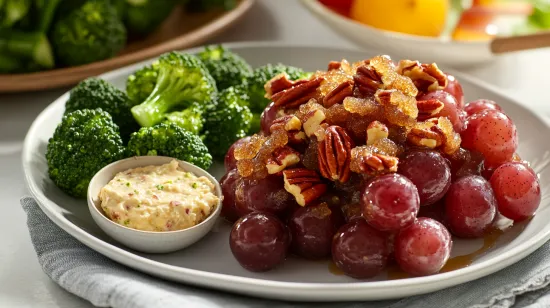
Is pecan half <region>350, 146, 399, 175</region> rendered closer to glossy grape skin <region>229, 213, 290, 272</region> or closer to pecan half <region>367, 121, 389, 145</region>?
pecan half <region>367, 121, 389, 145</region>

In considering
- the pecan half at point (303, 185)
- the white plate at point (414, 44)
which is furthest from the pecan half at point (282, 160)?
the white plate at point (414, 44)

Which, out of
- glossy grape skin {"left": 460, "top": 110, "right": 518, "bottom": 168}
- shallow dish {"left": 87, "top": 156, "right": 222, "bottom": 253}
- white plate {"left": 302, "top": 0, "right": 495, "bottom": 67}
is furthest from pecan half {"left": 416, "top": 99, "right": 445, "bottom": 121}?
white plate {"left": 302, "top": 0, "right": 495, "bottom": 67}

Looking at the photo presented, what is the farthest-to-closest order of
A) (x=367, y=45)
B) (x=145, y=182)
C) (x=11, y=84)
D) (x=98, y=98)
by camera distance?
(x=367, y=45) < (x=11, y=84) < (x=98, y=98) < (x=145, y=182)

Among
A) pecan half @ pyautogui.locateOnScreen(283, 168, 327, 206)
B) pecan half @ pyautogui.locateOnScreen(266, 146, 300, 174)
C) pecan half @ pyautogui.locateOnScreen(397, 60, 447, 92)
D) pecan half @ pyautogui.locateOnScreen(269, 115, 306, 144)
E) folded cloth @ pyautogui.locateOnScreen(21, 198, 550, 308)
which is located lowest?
folded cloth @ pyautogui.locateOnScreen(21, 198, 550, 308)

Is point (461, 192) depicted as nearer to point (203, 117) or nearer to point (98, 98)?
point (203, 117)

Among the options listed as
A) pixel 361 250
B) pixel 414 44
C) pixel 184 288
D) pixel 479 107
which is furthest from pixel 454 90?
pixel 184 288

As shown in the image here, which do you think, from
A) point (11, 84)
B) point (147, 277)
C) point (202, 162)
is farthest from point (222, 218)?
point (11, 84)
